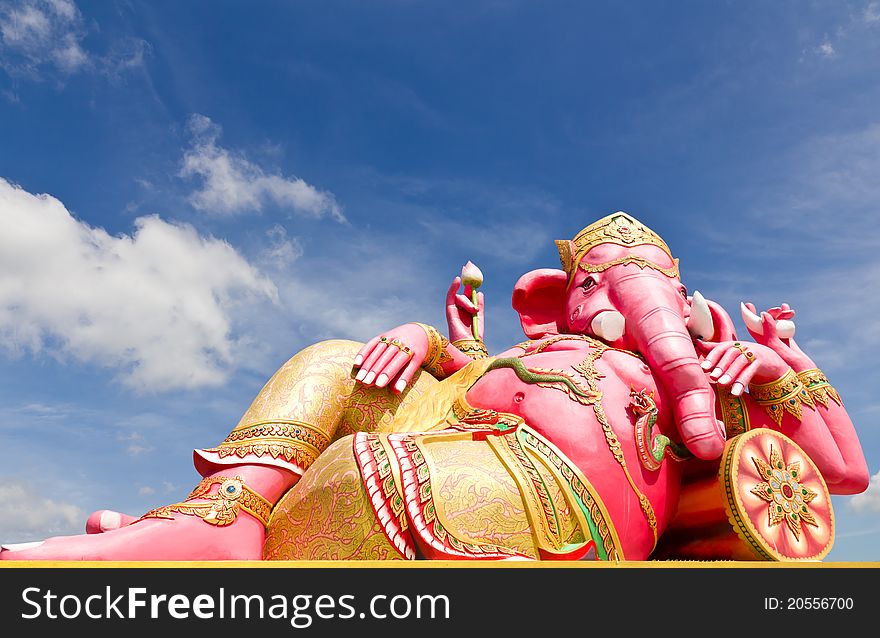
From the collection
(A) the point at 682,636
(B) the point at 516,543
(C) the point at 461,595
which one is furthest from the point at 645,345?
(C) the point at 461,595

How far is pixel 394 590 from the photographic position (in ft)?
8.32

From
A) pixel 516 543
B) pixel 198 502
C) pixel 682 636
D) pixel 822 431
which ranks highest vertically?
pixel 822 431

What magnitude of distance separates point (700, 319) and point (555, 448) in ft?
4.35

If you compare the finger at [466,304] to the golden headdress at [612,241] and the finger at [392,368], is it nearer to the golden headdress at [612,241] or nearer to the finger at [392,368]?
the golden headdress at [612,241]

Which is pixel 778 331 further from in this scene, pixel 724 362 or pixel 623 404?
pixel 623 404

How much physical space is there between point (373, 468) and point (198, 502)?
807 mm

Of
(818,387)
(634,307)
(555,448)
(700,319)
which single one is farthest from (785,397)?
(555,448)

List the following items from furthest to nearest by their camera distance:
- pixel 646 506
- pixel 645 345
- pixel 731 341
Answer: pixel 731 341, pixel 645 345, pixel 646 506

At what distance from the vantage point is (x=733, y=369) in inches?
164

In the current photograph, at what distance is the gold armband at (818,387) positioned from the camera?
Answer: 435cm

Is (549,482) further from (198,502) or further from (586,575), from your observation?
(198,502)

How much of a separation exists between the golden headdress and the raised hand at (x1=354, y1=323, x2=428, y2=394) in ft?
4.00

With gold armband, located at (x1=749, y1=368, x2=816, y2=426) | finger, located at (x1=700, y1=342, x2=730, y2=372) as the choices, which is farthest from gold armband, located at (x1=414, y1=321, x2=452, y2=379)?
gold armband, located at (x1=749, y1=368, x2=816, y2=426)

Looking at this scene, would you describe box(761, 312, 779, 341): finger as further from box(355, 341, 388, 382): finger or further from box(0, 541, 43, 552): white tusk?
box(0, 541, 43, 552): white tusk
